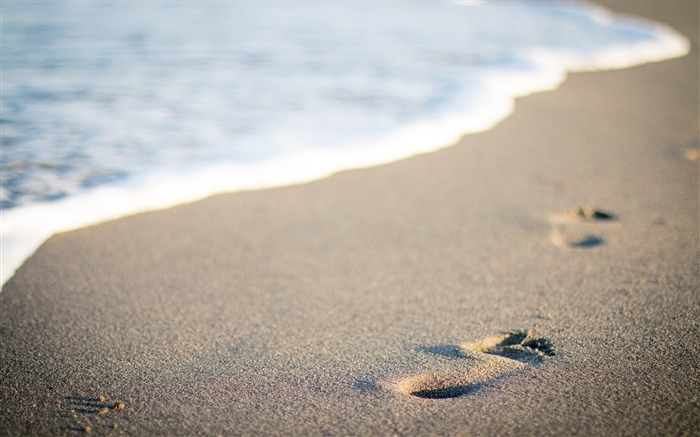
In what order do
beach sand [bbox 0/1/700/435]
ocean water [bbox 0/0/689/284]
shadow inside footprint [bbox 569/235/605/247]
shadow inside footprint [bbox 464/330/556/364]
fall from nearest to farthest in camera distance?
beach sand [bbox 0/1/700/435]
shadow inside footprint [bbox 464/330/556/364]
shadow inside footprint [bbox 569/235/605/247]
ocean water [bbox 0/0/689/284]

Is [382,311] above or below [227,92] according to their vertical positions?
below

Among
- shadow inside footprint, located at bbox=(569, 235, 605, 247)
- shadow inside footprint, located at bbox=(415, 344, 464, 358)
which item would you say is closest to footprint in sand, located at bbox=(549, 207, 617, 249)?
Answer: shadow inside footprint, located at bbox=(569, 235, 605, 247)

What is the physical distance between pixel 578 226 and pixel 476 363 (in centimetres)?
125

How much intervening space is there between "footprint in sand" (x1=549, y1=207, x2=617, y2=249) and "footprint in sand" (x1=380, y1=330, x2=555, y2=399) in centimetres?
80

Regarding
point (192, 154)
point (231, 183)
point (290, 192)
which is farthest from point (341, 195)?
A: point (192, 154)

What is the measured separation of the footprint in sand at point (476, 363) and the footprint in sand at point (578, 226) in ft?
2.61

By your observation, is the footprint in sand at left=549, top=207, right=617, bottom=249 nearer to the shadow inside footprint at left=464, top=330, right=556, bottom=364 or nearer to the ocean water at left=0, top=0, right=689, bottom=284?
the shadow inside footprint at left=464, top=330, right=556, bottom=364

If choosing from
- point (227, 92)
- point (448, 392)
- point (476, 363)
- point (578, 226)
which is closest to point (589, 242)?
point (578, 226)

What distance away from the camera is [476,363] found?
5.60ft

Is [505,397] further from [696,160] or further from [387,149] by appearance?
[696,160]

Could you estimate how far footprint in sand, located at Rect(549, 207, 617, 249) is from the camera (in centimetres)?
247

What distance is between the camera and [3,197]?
2.74m

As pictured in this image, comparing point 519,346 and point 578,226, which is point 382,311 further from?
point 578,226

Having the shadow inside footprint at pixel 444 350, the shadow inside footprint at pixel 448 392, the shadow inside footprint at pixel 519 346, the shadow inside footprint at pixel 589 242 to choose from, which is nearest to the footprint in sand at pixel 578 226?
the shadow inside footprint at pixel 589 242
